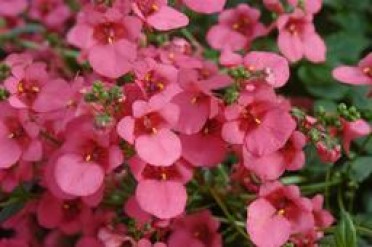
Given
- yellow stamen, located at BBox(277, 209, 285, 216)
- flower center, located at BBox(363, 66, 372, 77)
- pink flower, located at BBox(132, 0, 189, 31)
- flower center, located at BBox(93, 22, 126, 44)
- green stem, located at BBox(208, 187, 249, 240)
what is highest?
pink flower, located at BBox(132, 0, 189, 31)

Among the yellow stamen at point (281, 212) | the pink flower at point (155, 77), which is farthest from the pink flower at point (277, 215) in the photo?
the pink flower at point (155, 77)

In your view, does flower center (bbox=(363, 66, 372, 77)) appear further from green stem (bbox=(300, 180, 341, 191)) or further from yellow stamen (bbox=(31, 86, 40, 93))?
yellow stamen (bbox=(31, 86, 40, 93))

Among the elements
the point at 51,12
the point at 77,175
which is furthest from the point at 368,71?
the point at 51,12

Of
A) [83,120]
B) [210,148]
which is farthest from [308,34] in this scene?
[83,120]

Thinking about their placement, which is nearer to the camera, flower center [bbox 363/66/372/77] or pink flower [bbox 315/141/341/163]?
pink flower [bbox 315/141/341/163]

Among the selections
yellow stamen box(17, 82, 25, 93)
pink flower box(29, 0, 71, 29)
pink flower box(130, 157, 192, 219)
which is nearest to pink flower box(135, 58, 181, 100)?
pink flower box(130, 157, 192, 219)

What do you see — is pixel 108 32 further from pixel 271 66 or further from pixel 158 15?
pixel 271 66

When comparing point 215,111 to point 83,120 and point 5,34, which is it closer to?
point 83,120
